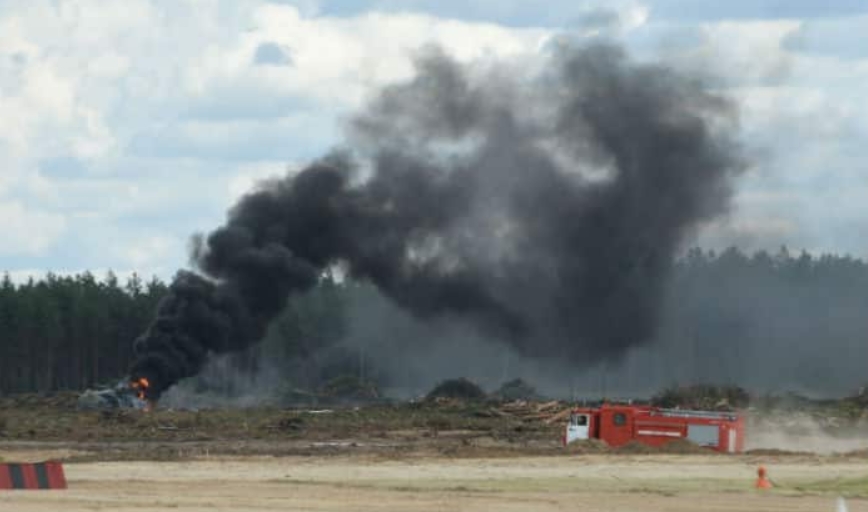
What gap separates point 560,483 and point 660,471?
22.1 feet

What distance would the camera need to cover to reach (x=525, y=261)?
124 m

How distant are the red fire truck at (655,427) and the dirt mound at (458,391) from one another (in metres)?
45.1

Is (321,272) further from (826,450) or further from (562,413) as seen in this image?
(826,450)

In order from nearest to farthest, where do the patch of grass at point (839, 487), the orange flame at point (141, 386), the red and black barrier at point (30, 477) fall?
1. the red and black barrier at point (30, 477)
2. the patch of grass at point (839, 487)
3. the orange flame at point (141, 386)

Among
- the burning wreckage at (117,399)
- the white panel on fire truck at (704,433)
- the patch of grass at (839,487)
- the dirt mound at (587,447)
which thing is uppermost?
the burning wreckage at (117,399)

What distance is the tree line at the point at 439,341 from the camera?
131375 millimetres

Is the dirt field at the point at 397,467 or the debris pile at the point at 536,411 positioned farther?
the debris pile at the point at 536,411

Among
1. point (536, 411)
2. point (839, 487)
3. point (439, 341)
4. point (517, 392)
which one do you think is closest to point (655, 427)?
point (839, 487)

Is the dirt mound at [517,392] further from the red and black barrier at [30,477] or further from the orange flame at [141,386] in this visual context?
the red and black barrier at [30,477]

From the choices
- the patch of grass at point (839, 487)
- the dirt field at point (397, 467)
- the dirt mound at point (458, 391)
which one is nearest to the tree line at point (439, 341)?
the dirt mound at point (458, 391)

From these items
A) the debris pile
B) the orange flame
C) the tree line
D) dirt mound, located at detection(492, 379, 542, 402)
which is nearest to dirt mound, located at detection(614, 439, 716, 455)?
the debris pile

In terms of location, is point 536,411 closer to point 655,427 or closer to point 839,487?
point 655,427

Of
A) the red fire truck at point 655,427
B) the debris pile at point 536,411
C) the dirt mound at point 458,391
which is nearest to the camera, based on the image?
the red fire truck at point 655,427

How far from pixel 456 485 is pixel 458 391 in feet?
222
